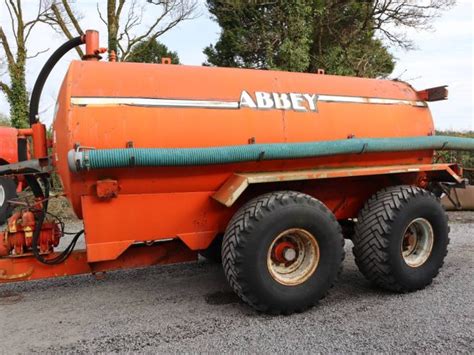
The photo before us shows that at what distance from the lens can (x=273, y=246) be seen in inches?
147

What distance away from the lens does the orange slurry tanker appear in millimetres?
3502

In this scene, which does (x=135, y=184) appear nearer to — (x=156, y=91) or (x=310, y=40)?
(x=156, y=91)

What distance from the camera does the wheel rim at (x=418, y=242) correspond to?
427 cm

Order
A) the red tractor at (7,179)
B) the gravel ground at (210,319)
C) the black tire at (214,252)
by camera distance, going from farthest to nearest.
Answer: the red tractor at (7,179) → the black tire at (214,252) → the gravel ground at (210,319)

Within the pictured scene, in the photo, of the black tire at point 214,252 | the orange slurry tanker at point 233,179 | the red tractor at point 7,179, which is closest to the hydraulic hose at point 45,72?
the orange slurry tanker at point 233,179

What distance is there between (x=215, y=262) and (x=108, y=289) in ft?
4.15

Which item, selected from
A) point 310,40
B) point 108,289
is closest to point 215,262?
point 108,289

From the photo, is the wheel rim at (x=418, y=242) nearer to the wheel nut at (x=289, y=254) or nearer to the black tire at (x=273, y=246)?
the black tire at (x=273, y=246)

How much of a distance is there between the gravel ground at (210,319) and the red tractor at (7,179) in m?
4.03

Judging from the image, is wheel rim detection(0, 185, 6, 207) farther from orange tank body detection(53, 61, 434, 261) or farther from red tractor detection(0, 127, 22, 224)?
orange tank body detection(53, 61, 434, 261)

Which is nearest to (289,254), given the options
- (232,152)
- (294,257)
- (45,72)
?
(294,257)

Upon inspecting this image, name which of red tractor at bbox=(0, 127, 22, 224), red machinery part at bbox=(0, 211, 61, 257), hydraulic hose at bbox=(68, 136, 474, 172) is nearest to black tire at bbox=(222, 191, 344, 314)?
hydraulic hose at bbox=(68, 136, 474, 172)

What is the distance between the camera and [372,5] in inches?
760

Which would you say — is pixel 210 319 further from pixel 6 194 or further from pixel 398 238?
pixel 6 194
